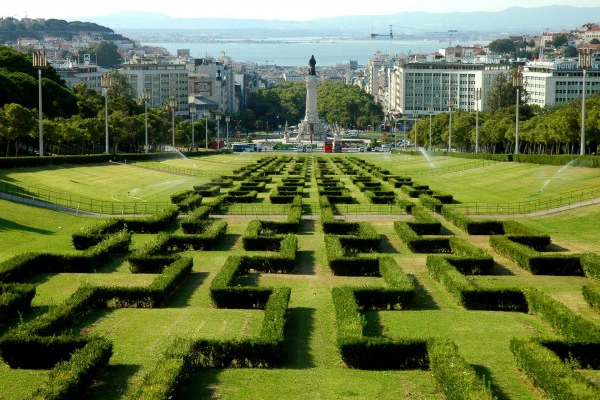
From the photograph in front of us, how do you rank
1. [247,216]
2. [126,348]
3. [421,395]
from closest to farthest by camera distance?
[421,395], [126,348], [247,216]

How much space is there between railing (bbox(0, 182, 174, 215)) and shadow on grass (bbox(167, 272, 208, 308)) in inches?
638

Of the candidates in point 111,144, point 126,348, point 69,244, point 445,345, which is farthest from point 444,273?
point 111,144

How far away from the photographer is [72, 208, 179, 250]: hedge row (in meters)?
37.0

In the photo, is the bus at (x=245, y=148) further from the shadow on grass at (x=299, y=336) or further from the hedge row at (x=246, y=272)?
the shadow on grass at (x=299, y=336)

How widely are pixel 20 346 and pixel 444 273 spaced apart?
610 inches

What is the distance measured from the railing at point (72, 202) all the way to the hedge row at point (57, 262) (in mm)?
12442

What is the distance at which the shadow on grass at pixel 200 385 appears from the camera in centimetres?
1914

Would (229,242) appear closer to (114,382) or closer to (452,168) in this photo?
(114,382)

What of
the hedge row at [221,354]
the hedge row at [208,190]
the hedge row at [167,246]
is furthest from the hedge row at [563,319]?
the hedge row at [208,190]

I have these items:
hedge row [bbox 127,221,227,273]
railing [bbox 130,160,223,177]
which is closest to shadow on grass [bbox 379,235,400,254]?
hedge row [bbox 127,221,227,273]

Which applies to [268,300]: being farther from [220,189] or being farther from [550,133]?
[550,133]

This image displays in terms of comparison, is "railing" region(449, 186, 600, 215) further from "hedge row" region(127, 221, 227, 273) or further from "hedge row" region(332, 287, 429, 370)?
"hedge row" region(332, 287, 429, 370)

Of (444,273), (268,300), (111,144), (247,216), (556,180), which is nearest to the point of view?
(268,300)

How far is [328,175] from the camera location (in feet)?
252
